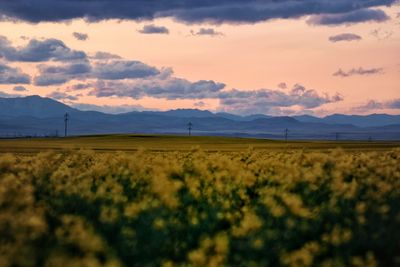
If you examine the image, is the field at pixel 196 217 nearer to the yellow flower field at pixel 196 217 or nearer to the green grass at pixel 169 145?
the yellow flower field at pixel 196 217

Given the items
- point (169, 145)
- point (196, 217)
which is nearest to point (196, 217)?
point (196, 217)

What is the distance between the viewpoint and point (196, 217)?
11070 millimetres

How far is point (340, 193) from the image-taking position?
41.0 feet

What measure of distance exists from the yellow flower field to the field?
24 mm

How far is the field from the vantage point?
338 inches

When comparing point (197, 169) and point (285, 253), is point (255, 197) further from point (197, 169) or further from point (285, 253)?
point (285, 253)

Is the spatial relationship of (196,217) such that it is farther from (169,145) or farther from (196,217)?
(169,145)

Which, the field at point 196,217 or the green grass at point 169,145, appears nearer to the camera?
the field at point 196,217

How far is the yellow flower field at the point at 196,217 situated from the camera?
8.59 metres

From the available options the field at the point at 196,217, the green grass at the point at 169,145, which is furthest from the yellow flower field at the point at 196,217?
the green grass at the point at 169,145

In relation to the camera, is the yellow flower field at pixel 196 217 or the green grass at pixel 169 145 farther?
the green grass at pixel 169 145

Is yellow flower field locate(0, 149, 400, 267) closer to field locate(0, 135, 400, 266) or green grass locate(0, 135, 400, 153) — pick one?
field locate(0, 135, 400, 266)

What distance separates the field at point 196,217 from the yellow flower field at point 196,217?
0.02 m

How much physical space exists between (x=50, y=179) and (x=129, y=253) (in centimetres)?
446
